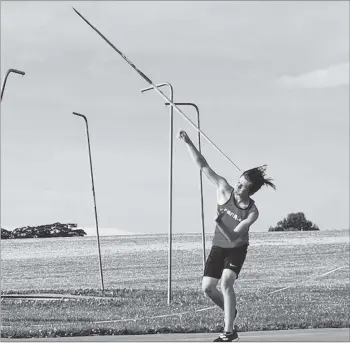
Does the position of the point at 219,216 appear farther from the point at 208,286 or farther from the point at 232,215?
the point at 208,286

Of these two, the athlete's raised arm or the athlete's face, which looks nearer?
the athlete's raised arm

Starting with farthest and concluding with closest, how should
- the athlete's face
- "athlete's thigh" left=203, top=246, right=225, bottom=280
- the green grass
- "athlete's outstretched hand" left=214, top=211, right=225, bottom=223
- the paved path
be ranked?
the green grass < the paved path < "athlete's thigh" left=203, top=246, right=225, bottom=280 < the athlete's face < "athlete's outstretched hand" left=214, top=211, right=225, bottom=223

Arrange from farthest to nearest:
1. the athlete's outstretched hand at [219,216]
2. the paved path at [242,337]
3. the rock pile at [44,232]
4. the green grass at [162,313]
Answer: the rock pile at [44,232]
the green grass at [162,313]
the paved path at [242,337]
the athlete's outstretched hand at [219,216]

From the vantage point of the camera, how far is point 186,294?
133 feet

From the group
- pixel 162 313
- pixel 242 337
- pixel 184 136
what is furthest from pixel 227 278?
pixel 162 313

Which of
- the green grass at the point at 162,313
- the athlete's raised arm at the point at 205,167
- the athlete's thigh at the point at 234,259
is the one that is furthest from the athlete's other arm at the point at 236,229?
the green grass at the point at 162,313

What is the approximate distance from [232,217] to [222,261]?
2.51 ft

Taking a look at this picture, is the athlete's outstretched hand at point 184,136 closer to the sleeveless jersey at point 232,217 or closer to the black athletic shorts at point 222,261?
the sleeveless jersey at point 232,217

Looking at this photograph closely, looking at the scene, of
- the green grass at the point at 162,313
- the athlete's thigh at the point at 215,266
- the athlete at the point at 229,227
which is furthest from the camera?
the green grass at the point at 162,313

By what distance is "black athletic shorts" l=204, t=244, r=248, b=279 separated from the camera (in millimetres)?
10484

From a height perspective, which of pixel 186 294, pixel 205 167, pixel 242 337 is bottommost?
pixel 242 337

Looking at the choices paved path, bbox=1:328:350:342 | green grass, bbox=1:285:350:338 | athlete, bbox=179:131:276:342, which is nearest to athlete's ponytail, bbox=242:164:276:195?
athlete, bbox=179:131:276:342

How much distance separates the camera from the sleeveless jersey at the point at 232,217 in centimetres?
996

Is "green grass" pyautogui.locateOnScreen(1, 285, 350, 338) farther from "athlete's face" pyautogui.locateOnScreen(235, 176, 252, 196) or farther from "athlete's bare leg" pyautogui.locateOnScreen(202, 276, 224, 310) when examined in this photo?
"athlete's face" pyautogui.locateOnScreen(235, 176, 252, 196)
